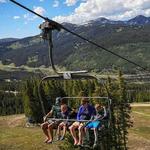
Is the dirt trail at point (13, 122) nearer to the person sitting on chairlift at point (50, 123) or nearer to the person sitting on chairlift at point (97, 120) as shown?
the person sitting on chairlift at point (50, 123)

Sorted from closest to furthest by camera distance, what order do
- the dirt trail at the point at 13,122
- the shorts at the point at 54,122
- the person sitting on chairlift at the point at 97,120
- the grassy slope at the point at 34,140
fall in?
the person sitting on chairlift at the point at 97,120
the shorts at the point at 54,122
the grassy slope at the point at 34,140
the dirt trail at the point at 13,122

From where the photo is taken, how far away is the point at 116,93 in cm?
7081

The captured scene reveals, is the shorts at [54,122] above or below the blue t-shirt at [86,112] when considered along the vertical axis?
below

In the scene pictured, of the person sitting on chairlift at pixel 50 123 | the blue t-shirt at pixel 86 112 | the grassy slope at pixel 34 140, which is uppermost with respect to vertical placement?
the blue t-shirt at pixel 86 112

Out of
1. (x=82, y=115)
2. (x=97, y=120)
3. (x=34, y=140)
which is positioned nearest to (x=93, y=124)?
(x=97, y=120)

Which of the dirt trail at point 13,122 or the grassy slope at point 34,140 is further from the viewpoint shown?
the dirt trail at point 13,122

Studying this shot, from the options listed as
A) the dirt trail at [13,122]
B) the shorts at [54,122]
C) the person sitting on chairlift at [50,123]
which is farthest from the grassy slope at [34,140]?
the shorts at [54,122]

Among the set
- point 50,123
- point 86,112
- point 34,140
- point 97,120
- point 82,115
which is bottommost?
point 34,140

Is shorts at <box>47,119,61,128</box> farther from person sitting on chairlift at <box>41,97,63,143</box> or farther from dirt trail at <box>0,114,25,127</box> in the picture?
dirt trail at <box>0,114,25,127</box>

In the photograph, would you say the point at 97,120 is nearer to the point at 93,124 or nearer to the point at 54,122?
the point at 93,124

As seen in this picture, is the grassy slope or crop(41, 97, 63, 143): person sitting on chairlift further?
the grassy slope

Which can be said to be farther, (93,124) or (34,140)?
(34,140)

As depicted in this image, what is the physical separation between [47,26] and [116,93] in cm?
5669

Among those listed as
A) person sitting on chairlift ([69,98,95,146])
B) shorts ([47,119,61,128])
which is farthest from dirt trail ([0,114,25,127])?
person sitting on chairlift ([69,98,95,146])
